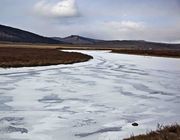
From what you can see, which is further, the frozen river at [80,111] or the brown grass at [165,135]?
the frozen river at [80,111]

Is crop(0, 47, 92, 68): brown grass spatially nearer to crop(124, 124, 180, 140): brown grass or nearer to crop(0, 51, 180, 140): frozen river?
crop(0, 51, 180, 140): frozen river

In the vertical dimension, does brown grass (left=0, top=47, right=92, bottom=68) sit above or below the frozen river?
above

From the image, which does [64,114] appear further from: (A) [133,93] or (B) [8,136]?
(A) [133,93]

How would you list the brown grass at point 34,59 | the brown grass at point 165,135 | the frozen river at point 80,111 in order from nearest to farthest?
the brown grass at point 165,135 → the frozen river at point 80,111 → the brown grass at point 34,59

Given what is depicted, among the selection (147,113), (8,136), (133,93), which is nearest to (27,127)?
(8,136)

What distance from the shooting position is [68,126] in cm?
795

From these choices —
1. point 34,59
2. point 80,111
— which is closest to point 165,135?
point 80,111

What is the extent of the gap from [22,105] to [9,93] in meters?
2.61

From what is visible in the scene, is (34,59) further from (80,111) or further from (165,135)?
(165,135)

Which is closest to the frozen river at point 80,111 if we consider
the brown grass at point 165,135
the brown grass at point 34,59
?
the brown grass at point 165,135

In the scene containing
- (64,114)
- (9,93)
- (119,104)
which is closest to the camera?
(64,114)

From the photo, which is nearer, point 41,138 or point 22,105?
point 41,138

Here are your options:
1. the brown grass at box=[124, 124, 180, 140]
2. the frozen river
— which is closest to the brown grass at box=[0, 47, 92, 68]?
the frozen river

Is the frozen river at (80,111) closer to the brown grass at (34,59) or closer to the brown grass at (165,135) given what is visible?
the brown grass at (165,135)
